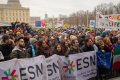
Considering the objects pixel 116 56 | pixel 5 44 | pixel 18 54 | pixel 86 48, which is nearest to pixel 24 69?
pixel 18 54

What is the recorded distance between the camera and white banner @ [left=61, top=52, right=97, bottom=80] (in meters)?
4.30

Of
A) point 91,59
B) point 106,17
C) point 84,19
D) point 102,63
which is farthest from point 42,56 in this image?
point 84,19

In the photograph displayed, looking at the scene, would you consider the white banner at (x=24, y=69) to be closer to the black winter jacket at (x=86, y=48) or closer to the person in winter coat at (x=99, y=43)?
the black winter jacket at (x=86, y=48)

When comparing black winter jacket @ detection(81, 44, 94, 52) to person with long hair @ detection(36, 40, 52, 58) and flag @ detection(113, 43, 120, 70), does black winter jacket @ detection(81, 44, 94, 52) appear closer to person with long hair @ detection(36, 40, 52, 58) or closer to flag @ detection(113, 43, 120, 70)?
flag @ detection(113, 43, 120, 70)

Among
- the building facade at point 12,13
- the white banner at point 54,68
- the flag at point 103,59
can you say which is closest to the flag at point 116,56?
the flag at point 103,59

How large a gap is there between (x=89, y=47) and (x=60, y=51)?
120 cm

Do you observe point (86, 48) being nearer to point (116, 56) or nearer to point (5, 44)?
point (116, 56)

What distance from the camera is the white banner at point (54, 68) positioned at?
13.2 feet

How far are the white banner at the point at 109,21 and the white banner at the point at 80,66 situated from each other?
5031 millimetres

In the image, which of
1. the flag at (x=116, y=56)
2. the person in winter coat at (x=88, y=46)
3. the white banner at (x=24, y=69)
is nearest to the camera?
the white banner at (x=24, y=69)

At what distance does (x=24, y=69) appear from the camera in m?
3.54

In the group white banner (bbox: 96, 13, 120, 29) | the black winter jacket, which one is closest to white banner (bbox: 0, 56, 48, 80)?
the black winter jacket

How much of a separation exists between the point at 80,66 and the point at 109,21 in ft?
19.4

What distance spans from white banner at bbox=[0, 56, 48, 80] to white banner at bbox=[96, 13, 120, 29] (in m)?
6.74
